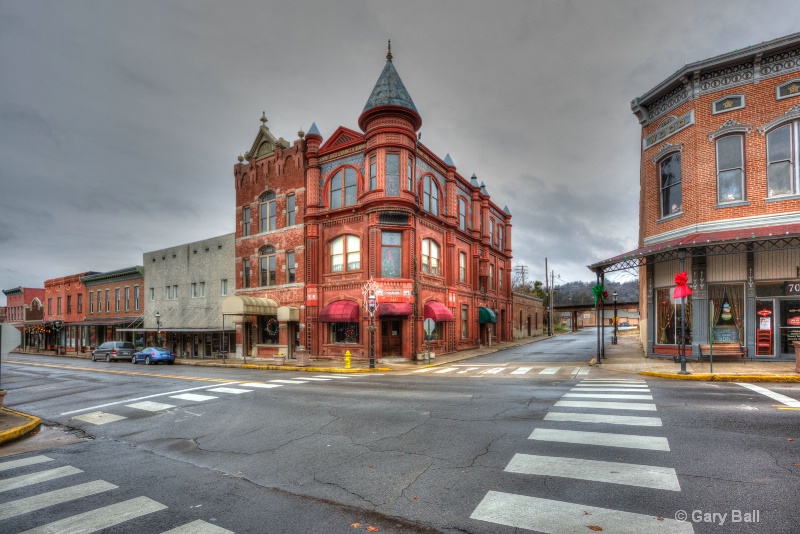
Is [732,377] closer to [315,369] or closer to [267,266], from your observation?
[315,369]

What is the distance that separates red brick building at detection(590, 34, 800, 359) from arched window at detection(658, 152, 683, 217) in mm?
64

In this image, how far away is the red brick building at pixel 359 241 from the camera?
2495cm

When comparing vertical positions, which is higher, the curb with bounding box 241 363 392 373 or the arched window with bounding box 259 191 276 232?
the arched window with bounding box 259 191 276 232

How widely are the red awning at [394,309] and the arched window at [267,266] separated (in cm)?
1004

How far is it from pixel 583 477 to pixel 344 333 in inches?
863

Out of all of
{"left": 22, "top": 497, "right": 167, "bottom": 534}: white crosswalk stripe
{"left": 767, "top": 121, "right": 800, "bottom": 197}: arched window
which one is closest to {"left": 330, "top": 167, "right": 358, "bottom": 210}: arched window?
{"left": 767, "top": 121, "right": 800, "bottom": 197}: arched window

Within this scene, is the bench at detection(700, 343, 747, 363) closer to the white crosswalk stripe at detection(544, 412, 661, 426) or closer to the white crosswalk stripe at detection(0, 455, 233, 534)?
the white crosswalk stripe at detection(544, 412, 661, 426)

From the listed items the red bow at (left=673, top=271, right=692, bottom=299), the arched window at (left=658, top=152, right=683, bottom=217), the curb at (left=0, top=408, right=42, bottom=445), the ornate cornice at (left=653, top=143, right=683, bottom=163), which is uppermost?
the ornate cornice at (left=653, top=143, right=683, bottom=163)

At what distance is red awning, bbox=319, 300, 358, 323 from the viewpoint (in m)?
25.2

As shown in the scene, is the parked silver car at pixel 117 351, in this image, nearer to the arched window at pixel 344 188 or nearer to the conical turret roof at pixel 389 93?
the arched window at pixel 344 188

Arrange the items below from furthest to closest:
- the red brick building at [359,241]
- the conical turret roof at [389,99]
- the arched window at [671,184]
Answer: the red brick building at [359,241], the conical turret roof at [389,99], the arched window at [671,184]

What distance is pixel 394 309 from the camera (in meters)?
24.2

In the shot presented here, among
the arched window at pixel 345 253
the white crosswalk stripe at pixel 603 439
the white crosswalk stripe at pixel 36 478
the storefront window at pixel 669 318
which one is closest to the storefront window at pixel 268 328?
the arched window at pixel 345 253

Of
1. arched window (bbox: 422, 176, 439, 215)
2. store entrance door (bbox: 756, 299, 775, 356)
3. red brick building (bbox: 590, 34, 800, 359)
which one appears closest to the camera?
red brick building (bbox: 590, 34, 800, 359)
